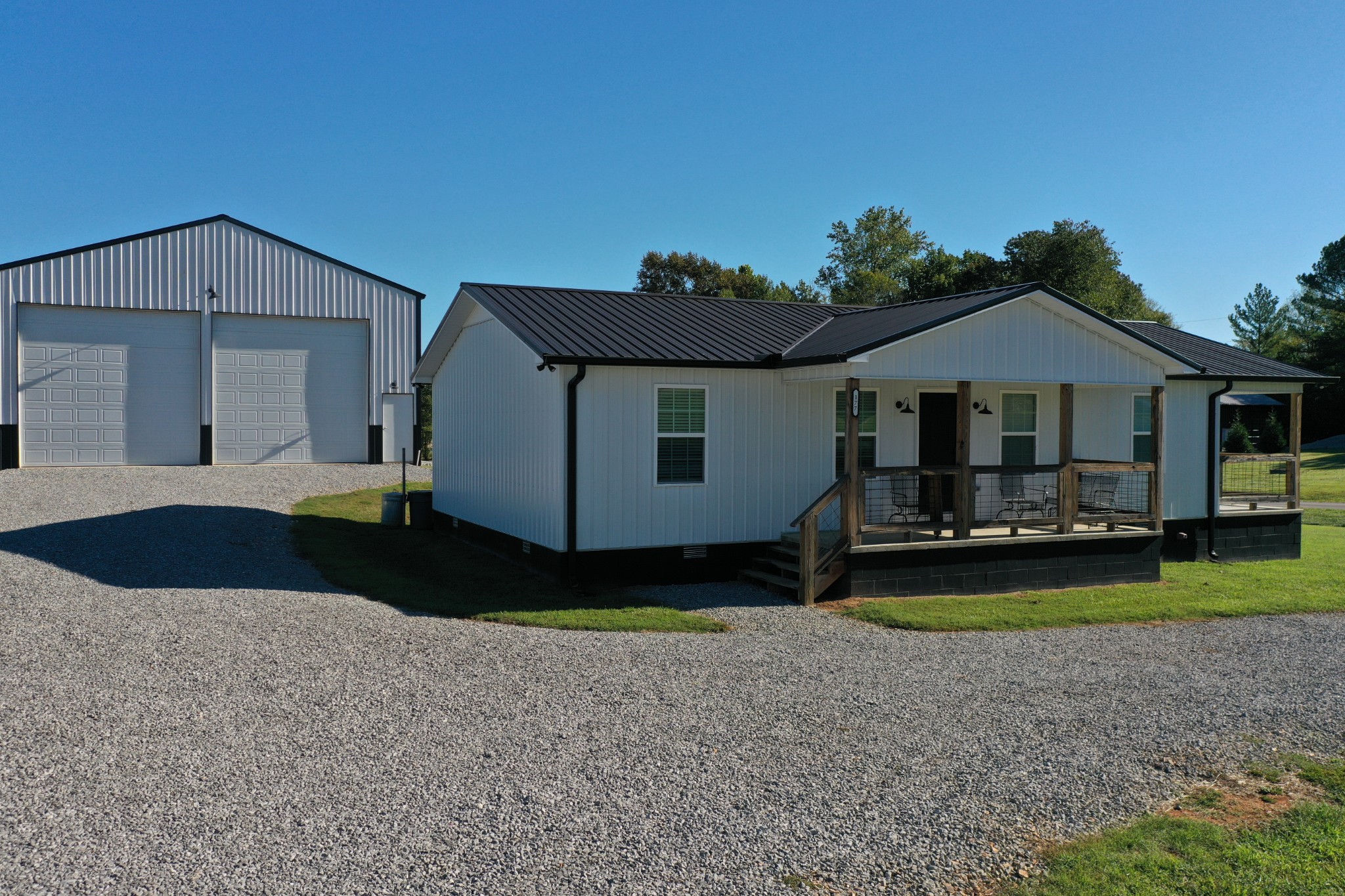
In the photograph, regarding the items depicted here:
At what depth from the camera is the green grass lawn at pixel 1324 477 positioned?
2917 cm

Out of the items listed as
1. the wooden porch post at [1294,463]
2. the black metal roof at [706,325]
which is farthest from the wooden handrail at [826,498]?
the wooden porch post at [1294,463]

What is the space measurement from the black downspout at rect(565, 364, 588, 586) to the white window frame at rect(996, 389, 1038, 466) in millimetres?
6548

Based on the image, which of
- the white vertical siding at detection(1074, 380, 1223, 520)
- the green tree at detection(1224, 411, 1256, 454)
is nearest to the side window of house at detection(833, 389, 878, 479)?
the white vertical siding at detection(1074, 380, 1223, 520)

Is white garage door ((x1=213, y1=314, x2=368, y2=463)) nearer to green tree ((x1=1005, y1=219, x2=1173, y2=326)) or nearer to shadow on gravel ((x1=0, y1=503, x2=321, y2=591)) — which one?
shadow on gravel ((x1=0, y1=503, x2=321, y2=591))

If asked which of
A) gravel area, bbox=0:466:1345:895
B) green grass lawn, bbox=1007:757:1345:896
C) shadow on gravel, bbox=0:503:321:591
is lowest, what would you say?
green grass lawn, bbox=1007:757:1345:896

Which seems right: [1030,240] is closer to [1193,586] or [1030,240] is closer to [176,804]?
[1193,586]

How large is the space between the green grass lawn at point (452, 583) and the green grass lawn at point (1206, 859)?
5.25 metres

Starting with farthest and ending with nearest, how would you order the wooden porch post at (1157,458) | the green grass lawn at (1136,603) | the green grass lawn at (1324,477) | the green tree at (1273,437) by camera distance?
the green tree at (1273,437)
the green grass lawn at (1324,477)
the wooden porch post at (1157,458)
the green grass lawn at (1136,603)

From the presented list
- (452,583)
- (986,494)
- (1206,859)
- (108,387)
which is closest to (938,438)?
(986,494)

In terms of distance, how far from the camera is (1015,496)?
13.9 meters

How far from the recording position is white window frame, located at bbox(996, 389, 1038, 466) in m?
14.4

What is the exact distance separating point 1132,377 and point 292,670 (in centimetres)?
1071

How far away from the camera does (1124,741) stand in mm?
6336

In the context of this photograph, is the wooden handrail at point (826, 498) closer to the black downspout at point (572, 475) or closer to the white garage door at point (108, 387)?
the black downspout at point (572, 475)
